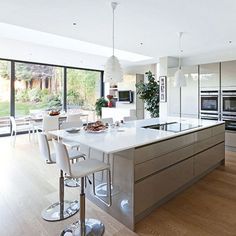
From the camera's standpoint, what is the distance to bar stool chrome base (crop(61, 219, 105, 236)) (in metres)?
2.12

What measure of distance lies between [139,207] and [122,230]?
0.94 ft

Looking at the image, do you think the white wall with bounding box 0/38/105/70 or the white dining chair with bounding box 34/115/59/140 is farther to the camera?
the white dining chair with bounding box 34/115/59/140

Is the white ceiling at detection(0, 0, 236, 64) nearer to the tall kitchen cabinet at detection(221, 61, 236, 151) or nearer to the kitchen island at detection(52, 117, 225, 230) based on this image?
the tall kitchen cabinet at detection(221, 61, 236, 151)

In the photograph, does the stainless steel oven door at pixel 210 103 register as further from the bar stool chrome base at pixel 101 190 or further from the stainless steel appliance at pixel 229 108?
the bar stool chrome base at pixel 101 190

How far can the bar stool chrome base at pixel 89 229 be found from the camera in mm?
2119

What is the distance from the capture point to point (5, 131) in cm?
712

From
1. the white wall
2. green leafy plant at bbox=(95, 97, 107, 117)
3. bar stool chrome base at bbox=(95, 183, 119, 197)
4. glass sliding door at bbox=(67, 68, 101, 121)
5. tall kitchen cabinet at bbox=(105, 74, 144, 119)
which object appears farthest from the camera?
green leafy plant at bbox=(95, 97, 107, 117)

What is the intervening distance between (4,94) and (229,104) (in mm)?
6702

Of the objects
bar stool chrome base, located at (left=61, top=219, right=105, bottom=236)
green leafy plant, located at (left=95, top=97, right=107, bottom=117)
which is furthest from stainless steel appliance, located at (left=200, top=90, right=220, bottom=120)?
green leafy plant, located at (left=95, top=97, right=107, bottom=117)

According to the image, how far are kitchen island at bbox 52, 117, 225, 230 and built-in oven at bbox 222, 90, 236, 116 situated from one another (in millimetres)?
2319

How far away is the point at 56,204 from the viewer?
8.79ft

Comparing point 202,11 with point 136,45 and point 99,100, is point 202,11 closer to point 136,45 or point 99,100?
point 136,45

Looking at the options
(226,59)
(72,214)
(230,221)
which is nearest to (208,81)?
(226,59)

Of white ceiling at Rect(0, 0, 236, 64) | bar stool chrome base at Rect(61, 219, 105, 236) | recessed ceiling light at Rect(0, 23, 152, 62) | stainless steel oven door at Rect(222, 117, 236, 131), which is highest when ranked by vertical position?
recessed ceiling light at Rect(0, 23, 152, 62)
